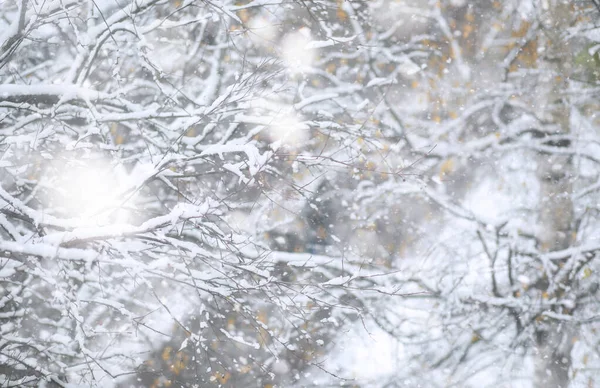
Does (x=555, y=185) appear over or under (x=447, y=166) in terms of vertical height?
under

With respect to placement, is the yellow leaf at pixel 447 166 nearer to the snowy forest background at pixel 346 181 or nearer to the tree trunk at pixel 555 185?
the snowy forest background at pixel 346 181

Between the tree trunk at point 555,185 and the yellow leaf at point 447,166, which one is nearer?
the tree trunk at point 555,185

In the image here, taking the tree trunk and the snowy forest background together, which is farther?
the tree trunk

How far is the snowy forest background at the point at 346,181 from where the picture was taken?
354 cm

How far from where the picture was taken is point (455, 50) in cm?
753

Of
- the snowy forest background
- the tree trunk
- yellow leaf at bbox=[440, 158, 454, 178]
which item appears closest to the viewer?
the snowy forest background

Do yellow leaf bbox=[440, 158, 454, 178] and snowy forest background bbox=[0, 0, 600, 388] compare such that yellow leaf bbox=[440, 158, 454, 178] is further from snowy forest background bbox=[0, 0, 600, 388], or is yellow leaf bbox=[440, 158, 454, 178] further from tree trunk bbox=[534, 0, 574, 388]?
tree trunk bbox=[534, 0, 574, 388]

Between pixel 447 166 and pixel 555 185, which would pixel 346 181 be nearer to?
pixel 447 166

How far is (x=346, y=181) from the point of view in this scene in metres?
6.22

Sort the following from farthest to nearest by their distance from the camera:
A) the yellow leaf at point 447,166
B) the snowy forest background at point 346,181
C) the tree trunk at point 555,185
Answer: the yellow leaf at point 447,166
the tree trunk at point 555,185
the snowy forest background at point 346,181

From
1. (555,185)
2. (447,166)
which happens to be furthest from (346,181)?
(555,185)

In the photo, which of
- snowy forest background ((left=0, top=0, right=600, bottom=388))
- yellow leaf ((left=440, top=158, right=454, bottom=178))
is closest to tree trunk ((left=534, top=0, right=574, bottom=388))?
snowy forest background ((left=0, top=0, right=600, bottom=388))

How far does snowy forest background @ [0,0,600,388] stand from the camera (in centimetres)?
354

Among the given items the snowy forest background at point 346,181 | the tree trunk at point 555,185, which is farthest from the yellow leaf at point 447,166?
the tree trunk at point 555,185
